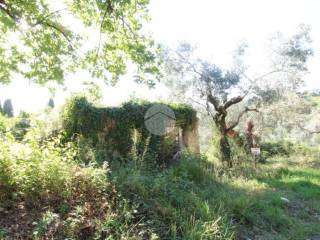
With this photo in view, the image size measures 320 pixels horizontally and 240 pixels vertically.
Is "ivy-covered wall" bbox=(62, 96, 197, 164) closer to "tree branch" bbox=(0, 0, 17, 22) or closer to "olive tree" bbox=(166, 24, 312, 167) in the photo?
"tree branch" bbox=(0, 0, 17, 22)

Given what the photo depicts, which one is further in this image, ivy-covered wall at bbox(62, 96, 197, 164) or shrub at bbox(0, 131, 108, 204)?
ivy-covered wall at bbox(62, 96, 197, 164)

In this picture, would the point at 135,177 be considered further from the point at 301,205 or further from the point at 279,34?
the point at 279,34

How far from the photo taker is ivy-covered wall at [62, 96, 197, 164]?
9.99 m

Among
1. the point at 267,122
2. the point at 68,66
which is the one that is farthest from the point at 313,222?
the point at 267,122

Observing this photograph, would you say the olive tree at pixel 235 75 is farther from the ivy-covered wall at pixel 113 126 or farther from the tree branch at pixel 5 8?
the tree branch at pixel 5 8

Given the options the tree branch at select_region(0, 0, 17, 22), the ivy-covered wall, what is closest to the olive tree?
the ivy-covered wall

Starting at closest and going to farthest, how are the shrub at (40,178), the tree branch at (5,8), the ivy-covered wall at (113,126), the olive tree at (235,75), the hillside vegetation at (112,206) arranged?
1. the hillside vegetation at (112,206)
2. the shrub at (40,178)
3. the tree branch at (5,8)
4. the ivy-covered wall at (113,126)
5. the olive tree at (235,75)

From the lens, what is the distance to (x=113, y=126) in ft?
33.3

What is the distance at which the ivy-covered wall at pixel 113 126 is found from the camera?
9992 millimetres

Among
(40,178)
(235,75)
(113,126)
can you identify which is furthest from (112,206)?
(235,75)

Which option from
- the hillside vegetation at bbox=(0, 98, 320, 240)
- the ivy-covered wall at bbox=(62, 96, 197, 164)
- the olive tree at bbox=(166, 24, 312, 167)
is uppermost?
the olive tree at bbox=(166, 24, 312, 167)

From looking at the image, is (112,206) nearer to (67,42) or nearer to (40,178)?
(40,178)

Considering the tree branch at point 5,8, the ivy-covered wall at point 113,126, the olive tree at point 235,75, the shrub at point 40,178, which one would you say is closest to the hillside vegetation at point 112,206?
the shrub at point 40,178

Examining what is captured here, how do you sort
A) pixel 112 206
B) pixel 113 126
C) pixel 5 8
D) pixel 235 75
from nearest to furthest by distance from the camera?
pixel 112 206
pixel 5 8
pixel 113 126
pixel 235 75
